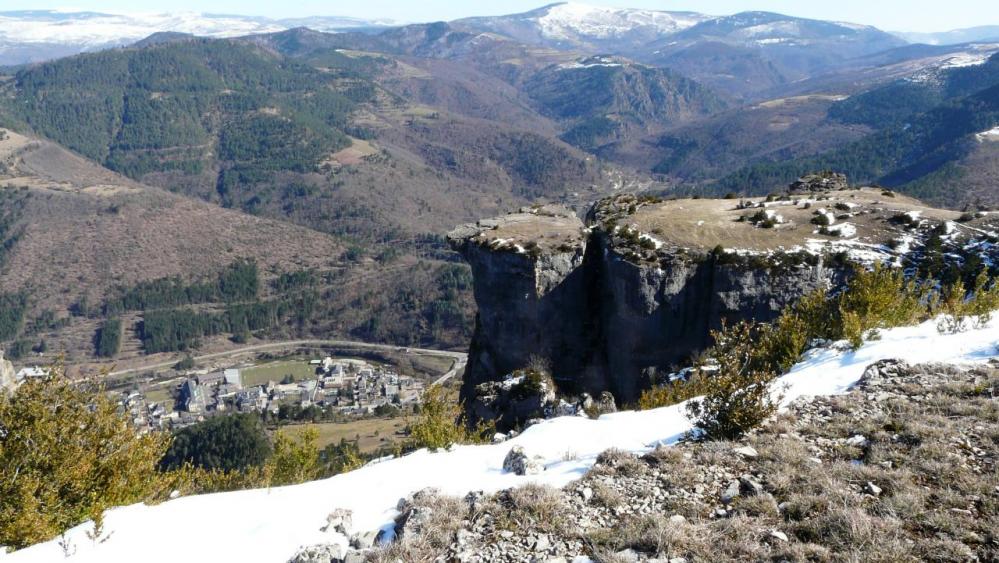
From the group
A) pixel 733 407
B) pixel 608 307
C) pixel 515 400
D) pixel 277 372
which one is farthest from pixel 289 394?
pixel 733 407

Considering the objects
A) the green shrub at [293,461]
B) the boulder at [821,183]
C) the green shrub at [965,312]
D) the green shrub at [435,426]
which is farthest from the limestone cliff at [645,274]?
the green shrub at [293,461]

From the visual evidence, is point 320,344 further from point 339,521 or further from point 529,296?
point 339,521

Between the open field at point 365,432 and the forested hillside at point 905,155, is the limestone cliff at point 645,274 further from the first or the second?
the forested hillside at point 905,155

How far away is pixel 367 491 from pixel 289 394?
86.0 m

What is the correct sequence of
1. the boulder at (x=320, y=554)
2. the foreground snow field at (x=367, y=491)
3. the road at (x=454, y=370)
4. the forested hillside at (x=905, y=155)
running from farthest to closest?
1. the forested hillside at (x=905, y=155)
2. the road at (x=454, y=370)
3. the foreground snow field at (x=367, y=491)
4. the boulder at (x=320, y=554)

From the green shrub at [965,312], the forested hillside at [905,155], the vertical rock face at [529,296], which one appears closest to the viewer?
the green shrub at [965,312]

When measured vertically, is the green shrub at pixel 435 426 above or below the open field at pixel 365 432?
above

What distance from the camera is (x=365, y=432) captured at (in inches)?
2721

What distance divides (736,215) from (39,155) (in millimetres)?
219529

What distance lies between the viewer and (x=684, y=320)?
31.1 m

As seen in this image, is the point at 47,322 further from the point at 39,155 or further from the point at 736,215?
the point at 736,215

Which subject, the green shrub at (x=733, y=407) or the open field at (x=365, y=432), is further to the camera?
the open field at (x=365, y=432)

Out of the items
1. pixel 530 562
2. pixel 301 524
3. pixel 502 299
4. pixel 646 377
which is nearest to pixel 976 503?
pixel 530 562

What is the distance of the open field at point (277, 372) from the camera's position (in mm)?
100750
